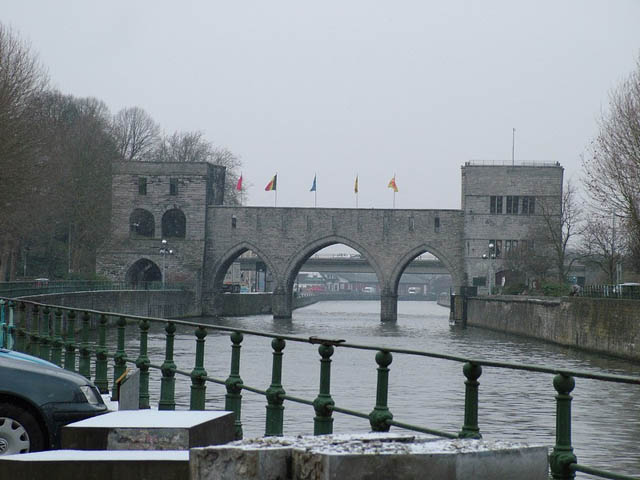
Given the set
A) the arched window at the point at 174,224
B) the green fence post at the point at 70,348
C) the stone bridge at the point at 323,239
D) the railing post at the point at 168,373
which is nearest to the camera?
the railing post at the point at 168,373

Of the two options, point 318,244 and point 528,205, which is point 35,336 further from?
point 528,205

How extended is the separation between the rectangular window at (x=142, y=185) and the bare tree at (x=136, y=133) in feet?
22.5

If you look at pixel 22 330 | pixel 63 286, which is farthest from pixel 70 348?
pixel 63 286

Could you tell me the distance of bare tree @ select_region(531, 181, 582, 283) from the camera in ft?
182

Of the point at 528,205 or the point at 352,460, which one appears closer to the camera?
the point at 352,460

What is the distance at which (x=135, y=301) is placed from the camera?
51.1m

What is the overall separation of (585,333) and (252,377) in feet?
54.0

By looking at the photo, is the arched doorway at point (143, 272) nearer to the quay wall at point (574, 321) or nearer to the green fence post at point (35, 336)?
the quay wall at point (574, 321)

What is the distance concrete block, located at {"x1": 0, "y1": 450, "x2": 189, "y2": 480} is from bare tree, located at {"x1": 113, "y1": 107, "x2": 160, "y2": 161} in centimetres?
6585

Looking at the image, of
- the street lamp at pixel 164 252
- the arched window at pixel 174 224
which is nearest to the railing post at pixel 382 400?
the street lamp at pixel 164 252

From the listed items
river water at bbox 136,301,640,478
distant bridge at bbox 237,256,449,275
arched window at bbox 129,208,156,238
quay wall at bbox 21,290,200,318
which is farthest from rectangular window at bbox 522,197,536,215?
river water at bbox 136,301,640,478

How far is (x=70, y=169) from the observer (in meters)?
50.8

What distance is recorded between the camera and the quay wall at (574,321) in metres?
31.0

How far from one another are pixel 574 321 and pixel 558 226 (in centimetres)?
2215
